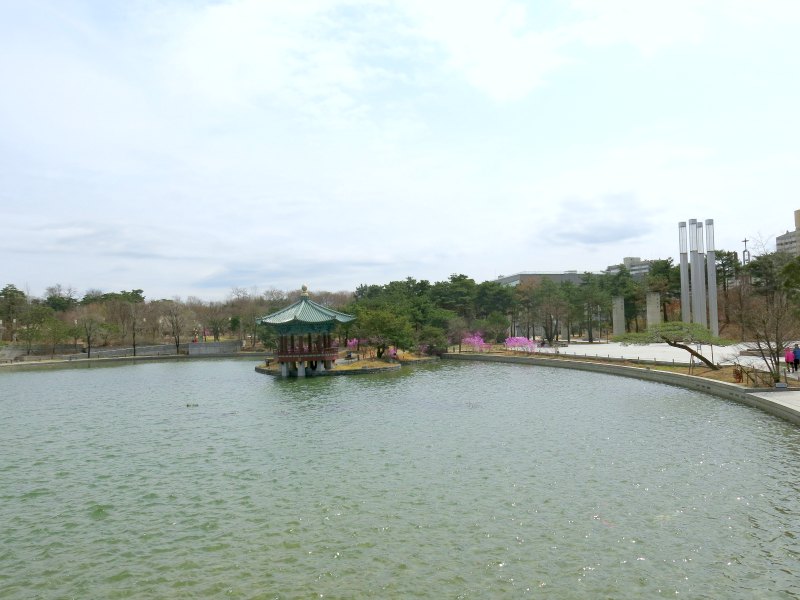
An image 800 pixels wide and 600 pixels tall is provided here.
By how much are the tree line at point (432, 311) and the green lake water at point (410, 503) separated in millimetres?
22991

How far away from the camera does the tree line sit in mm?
48125

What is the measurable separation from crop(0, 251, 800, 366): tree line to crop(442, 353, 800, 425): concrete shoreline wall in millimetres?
10033

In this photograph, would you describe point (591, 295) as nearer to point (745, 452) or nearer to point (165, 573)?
point (745, 452)

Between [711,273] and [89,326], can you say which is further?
[89,326]

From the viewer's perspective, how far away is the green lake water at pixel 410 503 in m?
7.68

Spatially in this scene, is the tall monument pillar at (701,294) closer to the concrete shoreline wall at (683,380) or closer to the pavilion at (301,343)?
the concrete shoreline wall at (683,380)

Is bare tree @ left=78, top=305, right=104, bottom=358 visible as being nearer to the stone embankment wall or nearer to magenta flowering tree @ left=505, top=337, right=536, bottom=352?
the stone embankment wall

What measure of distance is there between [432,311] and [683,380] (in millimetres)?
29914

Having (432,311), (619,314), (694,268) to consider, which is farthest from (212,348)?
(694,268)

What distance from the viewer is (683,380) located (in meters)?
25.5

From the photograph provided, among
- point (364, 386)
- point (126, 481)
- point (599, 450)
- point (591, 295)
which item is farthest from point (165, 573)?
point (591, 295)

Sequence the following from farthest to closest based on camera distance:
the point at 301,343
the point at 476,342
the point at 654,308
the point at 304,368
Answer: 1. the point at 654,308
2. the point at 476,342
3. the point at 301,343
4. the point at 304,368

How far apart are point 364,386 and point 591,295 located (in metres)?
35.4

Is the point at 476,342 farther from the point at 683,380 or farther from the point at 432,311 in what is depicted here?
the point at 683,380
